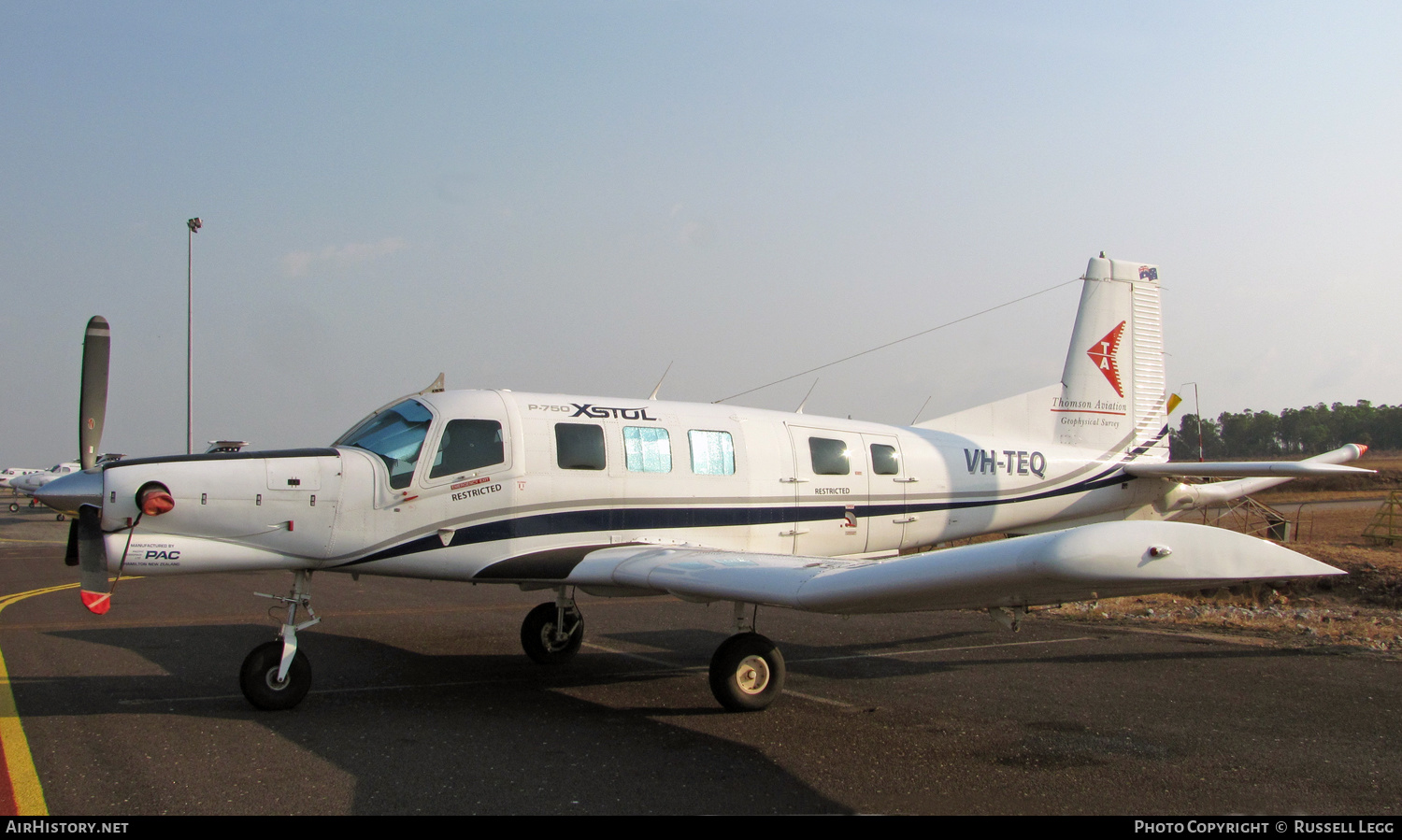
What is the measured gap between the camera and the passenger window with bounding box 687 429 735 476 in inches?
352

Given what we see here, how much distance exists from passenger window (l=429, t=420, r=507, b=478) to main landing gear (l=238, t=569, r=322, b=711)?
170cm

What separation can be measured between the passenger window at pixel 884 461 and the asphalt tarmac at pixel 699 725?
207 centimetres

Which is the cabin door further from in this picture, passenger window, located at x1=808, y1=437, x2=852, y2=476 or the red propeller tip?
the red propeller tip

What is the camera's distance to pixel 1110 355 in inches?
461

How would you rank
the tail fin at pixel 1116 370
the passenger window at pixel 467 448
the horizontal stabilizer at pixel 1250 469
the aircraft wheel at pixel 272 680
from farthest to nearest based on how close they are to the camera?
the tail fin at pixel 1116 370, the horizontal stabilizer at pixel 1250 469, the passenger window at pixel 467 448, the aircraft wheel at pixel 272 680

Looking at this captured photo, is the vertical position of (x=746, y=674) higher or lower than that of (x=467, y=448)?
lower

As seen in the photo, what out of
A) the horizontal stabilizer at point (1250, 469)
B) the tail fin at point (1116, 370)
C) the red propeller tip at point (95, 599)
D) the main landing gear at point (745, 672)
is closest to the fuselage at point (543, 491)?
the red propeller tip at point (95, 599)

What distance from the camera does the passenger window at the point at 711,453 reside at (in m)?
8.94

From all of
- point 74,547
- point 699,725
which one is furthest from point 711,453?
point 74,547

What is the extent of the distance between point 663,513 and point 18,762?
5.14 metres

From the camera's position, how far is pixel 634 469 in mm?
8641

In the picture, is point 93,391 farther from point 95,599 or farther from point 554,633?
point 554,633

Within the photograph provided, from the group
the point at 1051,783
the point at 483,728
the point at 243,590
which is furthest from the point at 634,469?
the point at 243,590

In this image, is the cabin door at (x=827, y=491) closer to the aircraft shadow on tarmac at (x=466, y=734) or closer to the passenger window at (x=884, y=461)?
the passenger window at (x=884, y=461)
